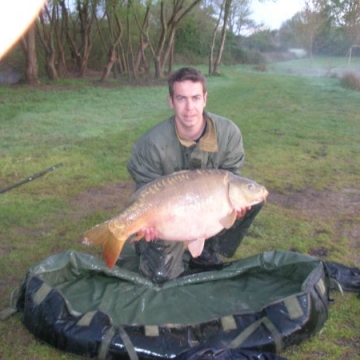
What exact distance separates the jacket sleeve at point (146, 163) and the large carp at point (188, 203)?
1.41ft

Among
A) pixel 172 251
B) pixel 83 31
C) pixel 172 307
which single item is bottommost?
pixel 172 307

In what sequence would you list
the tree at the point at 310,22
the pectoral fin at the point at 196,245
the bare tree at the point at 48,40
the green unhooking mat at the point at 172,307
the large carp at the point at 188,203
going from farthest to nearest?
the tree at the point at 310,22 < the bare tree at the point at 48,40 < the pectoral fin at the point at 196,245 < the large carp at the point at 188,203 < the green unhooking mat at the point at 172,307

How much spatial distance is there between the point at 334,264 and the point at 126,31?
17800mm

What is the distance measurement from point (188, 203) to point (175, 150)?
1.75 ft

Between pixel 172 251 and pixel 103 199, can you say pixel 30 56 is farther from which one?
pixel 172 251

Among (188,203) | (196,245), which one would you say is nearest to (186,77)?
(188,203)

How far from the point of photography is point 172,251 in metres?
2.62

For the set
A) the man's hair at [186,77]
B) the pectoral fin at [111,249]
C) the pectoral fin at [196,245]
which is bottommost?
the pectoral fin at [196,245]

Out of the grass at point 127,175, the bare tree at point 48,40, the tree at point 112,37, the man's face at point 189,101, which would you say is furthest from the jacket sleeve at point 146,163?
the tree at point 112,37

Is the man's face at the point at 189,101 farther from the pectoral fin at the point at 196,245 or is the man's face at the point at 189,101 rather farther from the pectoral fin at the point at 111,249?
the pectoral fin at the point at 111,249

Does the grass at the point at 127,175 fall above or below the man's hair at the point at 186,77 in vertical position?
below

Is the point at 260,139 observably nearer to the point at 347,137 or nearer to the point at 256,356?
the point at 347,137

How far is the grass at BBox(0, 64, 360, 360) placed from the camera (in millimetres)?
2455

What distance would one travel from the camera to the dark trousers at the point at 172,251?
2.57 m
